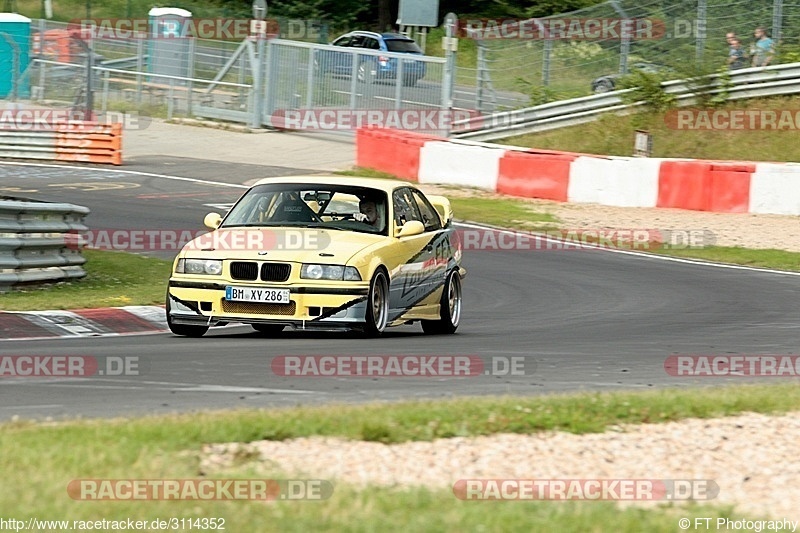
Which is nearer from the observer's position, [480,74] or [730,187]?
[730,187]

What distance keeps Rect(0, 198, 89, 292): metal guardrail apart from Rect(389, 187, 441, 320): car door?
3.77 metres

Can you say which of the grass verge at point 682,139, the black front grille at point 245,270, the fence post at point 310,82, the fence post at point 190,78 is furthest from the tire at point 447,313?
the fence post at point 190,78

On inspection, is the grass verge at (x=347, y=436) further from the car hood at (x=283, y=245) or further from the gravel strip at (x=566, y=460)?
the car hood at (x=283, y=245)

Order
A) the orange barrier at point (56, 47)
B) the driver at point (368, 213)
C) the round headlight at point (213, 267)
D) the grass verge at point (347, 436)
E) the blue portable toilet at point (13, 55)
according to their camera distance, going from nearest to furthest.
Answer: the grass verge at point (347, 436), the round headlight at point (213, 267), the driver at point (368, 213), the blue portable toilet at point (13, 55), the orange barrier at point (56, 47)

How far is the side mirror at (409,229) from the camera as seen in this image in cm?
1193

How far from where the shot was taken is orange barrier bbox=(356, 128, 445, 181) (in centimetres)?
2767

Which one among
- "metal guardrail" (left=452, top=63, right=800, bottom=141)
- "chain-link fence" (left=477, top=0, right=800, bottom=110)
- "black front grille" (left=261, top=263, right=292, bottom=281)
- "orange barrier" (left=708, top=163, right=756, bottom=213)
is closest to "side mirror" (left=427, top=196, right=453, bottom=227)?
"black front grille" (left=261, top=263, right=292, bottom=281)

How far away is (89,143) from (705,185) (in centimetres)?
1422

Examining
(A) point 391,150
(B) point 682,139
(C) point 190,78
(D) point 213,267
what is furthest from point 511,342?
(C) point 190,78

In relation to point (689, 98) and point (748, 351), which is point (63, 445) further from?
point (689, 98)

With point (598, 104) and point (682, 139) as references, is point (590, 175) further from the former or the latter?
point (598, 104)

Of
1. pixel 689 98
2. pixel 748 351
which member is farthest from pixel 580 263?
pixel 689 98

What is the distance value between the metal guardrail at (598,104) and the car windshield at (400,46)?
9945 mm

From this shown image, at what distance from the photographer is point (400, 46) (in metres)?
41.9
